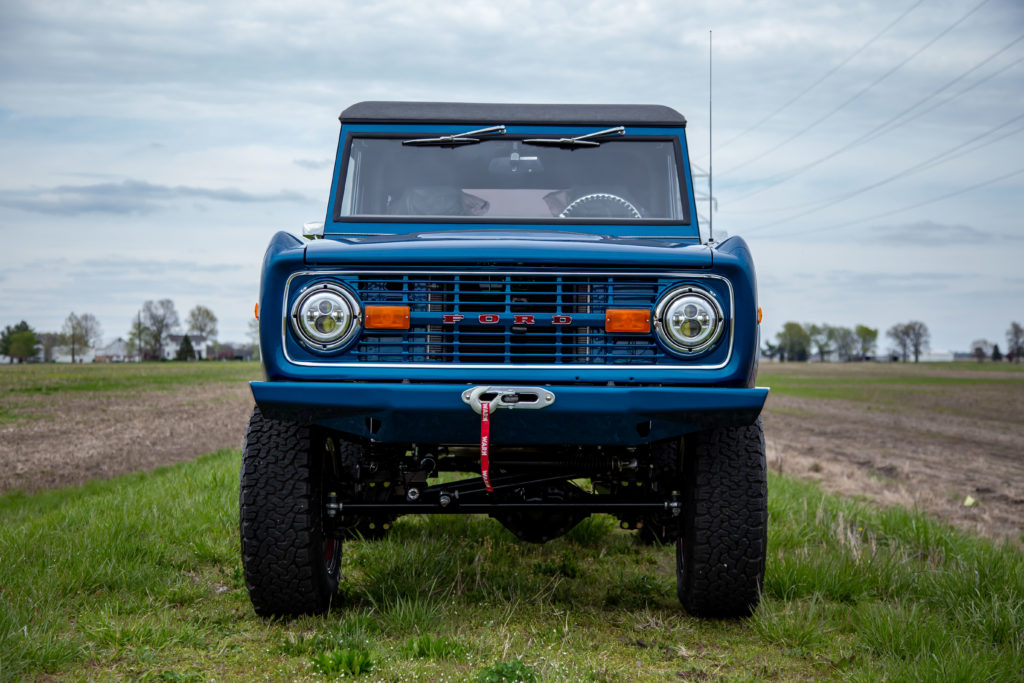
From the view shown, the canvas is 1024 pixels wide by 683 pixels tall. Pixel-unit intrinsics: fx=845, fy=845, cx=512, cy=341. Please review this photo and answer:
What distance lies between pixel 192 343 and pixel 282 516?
10412 centimetres

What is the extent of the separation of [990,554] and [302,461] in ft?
12.8

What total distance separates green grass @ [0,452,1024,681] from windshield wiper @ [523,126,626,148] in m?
2.36

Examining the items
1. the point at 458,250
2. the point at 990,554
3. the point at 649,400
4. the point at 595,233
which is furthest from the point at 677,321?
the point at 990,554

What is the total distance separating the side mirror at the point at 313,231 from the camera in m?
4.44

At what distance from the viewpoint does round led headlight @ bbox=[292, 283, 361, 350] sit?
3330 millimetres

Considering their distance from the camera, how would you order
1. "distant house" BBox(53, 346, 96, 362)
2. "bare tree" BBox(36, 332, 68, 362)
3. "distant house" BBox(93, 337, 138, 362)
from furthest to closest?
1. "distant house" BBox(93, 337, 138, 362)
2. "distant house" BBox(53, 346, 96, 362)
3. "bare tree" BBox(36, 332, 68, 362)

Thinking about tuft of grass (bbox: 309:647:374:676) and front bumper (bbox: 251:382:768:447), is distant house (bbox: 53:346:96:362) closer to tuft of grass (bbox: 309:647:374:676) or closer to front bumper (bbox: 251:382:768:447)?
front bumper (bbox: 251:382:768:447)

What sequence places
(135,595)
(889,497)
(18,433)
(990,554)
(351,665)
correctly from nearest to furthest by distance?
1. (351,665)
2. (135,595)
3. (990,554)
4. (889,497)
5. (18,433)

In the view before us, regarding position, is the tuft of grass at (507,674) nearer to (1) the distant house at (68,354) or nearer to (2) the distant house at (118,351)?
(1) the distant house at (68,354)

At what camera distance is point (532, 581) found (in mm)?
4480

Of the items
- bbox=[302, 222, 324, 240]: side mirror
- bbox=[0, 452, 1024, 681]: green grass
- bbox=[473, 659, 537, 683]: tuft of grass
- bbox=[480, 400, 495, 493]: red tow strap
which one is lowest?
bbox=[0, 452, 1024, 681]: green grass

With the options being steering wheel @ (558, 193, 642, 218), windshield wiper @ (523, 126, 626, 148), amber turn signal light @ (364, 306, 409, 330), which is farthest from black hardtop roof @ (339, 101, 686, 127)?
amber turn signal light @ (364, 306, 409, 330)

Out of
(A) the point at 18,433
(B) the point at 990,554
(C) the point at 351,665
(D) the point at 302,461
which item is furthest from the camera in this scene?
(A) the point at 18,433

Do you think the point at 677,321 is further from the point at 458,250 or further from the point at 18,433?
the point at 18,433
